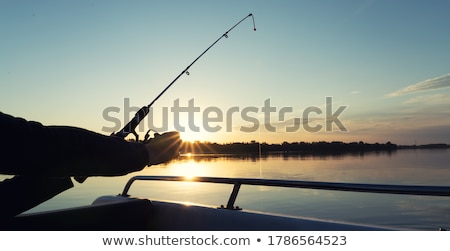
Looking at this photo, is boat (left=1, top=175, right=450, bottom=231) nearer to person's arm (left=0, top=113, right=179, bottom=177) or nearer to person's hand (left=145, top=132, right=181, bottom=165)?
person's hand (left=145, top=132, right=181, bottom=165)

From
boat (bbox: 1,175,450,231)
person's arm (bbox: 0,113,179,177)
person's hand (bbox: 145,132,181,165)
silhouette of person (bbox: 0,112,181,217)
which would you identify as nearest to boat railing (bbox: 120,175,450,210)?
boat (bbox: 1,175,450,231)

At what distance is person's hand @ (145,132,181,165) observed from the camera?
→ 106 cm

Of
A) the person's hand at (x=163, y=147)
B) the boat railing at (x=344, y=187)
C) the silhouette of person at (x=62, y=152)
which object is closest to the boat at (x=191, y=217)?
the boat railing at (x=344, y=187)

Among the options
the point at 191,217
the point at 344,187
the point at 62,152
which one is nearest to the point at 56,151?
the point at 62,152

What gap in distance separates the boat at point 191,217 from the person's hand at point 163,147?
1345 mm

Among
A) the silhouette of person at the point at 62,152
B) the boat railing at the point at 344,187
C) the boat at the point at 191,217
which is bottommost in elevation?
the boat at the point at 191,217

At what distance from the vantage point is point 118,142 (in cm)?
95

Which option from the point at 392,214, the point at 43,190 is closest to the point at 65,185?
the point at 43,190

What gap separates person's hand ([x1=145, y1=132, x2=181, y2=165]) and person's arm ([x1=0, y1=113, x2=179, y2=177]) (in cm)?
12

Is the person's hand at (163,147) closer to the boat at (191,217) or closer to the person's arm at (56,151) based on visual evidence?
the person's arm at (56,151)

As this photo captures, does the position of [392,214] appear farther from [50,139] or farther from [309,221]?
[50,139]

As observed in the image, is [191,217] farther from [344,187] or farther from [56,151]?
[56,151]

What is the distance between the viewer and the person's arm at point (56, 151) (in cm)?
81

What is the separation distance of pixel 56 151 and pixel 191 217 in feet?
7.12
